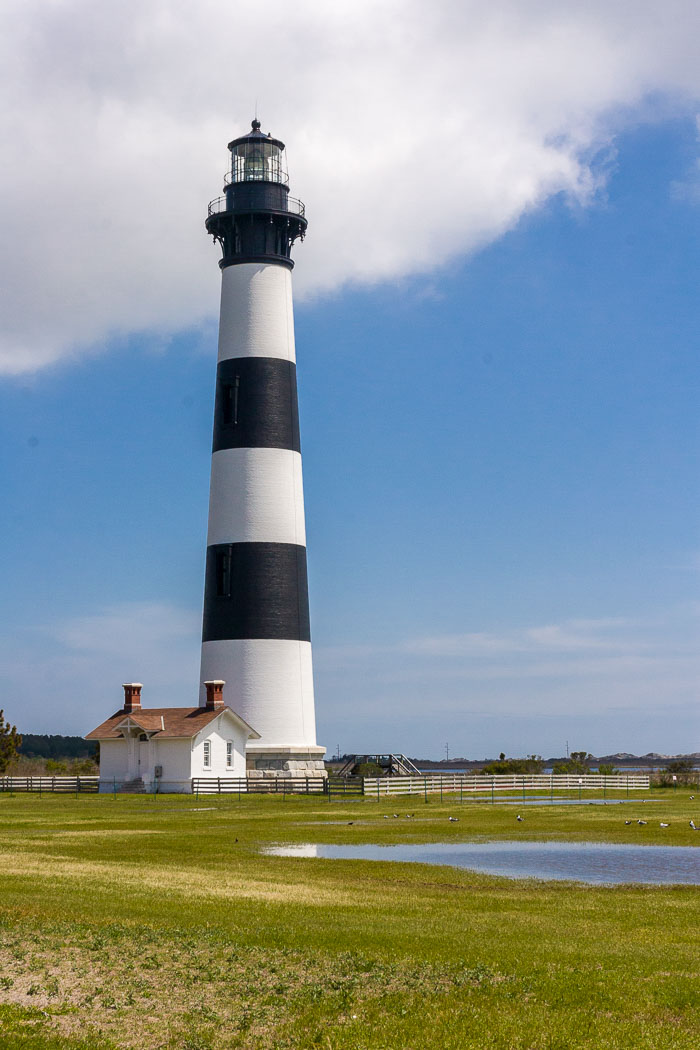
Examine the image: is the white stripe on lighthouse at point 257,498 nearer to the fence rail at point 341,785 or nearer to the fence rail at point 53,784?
the fence rail at point 341,785

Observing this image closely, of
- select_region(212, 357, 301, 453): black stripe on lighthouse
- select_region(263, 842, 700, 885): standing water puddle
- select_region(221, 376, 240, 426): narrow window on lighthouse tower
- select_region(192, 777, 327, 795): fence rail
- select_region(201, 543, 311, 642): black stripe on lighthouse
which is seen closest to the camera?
select_region(263, 842, 700, 885): standing water puddle

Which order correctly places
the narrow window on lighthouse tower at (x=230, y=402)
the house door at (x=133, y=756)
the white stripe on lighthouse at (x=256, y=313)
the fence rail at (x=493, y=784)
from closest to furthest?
the narrow window on lighthouse tower at (x=230, y=402)
the white stripe on lighthouse at (x=256, y=313)
the fence rail at (x=493, y=784)
the house door at (x=133, y=756)

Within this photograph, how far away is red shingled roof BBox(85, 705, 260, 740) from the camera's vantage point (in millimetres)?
53500

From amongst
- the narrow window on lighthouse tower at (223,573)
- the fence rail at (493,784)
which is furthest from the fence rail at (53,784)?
the fence rail at (493,784)

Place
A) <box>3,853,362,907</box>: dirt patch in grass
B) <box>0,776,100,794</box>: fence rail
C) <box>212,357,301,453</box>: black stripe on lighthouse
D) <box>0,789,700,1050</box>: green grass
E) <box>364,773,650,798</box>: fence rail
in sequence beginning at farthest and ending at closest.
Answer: <box>0,776,100,794</box>: fence rail < <box>364,773,650,798</box>: fence rail < <box>212,357,301,453</box>: black stripe on lighthouse < <box>3,853,362,907</box>: dirt patch in grass < <box>0,789,700,1050</box>: green grass

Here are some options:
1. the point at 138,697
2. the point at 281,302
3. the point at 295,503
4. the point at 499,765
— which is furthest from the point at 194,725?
the point at 499,765

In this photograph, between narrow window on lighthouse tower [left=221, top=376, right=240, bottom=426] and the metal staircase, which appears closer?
narrow window on lighthouse tower [left=221, top=376, right=240, bottom=426]

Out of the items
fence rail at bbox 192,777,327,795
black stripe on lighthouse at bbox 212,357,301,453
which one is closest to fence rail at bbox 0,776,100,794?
fence rail at bbox 192,777,327,795

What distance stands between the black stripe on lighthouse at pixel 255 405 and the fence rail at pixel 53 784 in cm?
1708

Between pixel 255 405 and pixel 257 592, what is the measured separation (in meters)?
8.36

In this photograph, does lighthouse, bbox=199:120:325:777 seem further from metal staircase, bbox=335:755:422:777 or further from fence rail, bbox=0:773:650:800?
metal staircase, bbox=335:755:422:777

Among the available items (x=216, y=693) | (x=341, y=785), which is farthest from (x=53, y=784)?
(x=341, y=785)

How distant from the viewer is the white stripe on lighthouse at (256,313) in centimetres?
5406

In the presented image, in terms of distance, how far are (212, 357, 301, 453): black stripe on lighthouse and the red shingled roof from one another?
12097mm
